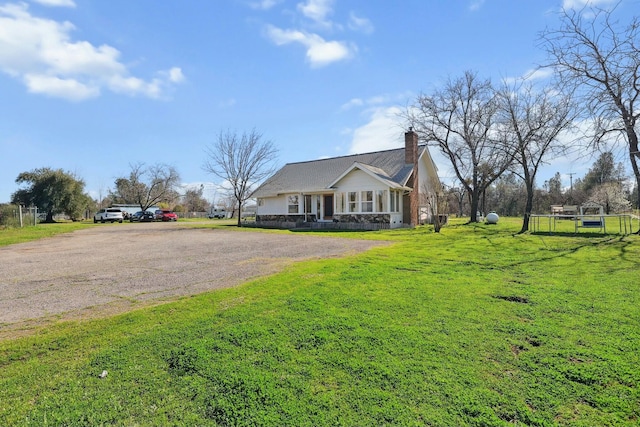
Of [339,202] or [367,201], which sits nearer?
[367,201]

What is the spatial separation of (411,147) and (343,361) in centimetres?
2329

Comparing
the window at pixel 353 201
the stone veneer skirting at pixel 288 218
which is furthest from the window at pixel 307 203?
the window at pixel 353 201

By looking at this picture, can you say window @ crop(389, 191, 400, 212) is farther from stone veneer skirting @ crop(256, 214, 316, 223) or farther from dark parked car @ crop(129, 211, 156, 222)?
dark parked car @ crop(129, 211, 156, 222)

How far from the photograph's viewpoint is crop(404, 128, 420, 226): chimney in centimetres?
2408

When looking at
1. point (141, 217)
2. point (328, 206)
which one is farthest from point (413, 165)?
point (141, 217)

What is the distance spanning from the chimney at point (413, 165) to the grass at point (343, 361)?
1894cm

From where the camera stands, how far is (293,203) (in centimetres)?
2645

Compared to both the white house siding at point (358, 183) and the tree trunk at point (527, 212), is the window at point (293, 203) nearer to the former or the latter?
the white house siding at point (358, 183)

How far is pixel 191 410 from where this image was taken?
2.46 metres

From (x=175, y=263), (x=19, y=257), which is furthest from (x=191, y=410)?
(x=19, y=257)

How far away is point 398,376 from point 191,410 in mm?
1726

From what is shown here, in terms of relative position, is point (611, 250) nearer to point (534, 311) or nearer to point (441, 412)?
point (534, 311)

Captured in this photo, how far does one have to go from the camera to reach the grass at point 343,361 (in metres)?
2.43

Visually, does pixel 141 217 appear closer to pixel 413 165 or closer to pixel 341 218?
pixel 341 218
